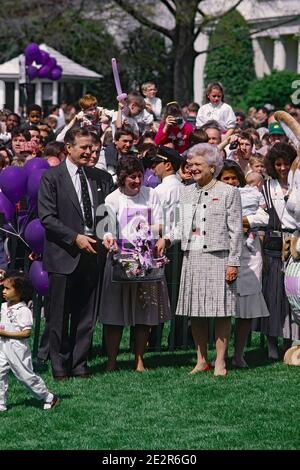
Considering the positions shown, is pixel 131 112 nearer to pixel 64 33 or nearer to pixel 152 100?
pixel 152 100

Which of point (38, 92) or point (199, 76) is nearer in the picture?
point (38, 92)

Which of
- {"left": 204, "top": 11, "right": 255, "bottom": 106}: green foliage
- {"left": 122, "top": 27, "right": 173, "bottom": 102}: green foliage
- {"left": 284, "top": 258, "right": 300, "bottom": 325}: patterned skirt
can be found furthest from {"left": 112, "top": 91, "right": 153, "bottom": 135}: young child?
{"left": 204, "top": 11, "right": 255, "bottom": 106}: green foliage

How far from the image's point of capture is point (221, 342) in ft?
34.8

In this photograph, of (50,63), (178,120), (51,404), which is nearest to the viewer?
(51,404)

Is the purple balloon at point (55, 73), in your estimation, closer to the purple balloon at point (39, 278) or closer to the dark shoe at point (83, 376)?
the purple balloon at point (39, 278)

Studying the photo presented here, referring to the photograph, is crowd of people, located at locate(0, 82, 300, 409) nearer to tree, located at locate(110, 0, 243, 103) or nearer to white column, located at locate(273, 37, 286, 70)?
tree, located at locate(110, 0, 243, 103)

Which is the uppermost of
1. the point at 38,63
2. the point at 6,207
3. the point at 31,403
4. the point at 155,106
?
the point at 38,63

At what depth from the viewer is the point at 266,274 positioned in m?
11.6

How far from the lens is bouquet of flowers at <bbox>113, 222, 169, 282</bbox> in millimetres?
10453

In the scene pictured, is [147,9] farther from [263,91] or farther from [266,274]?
[266,274]

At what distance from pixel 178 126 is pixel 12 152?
2.17 meters

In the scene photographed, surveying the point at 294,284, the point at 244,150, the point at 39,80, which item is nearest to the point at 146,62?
the point at 39,80

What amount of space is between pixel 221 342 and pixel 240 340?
607mm

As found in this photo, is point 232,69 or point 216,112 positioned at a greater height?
point 232,69
